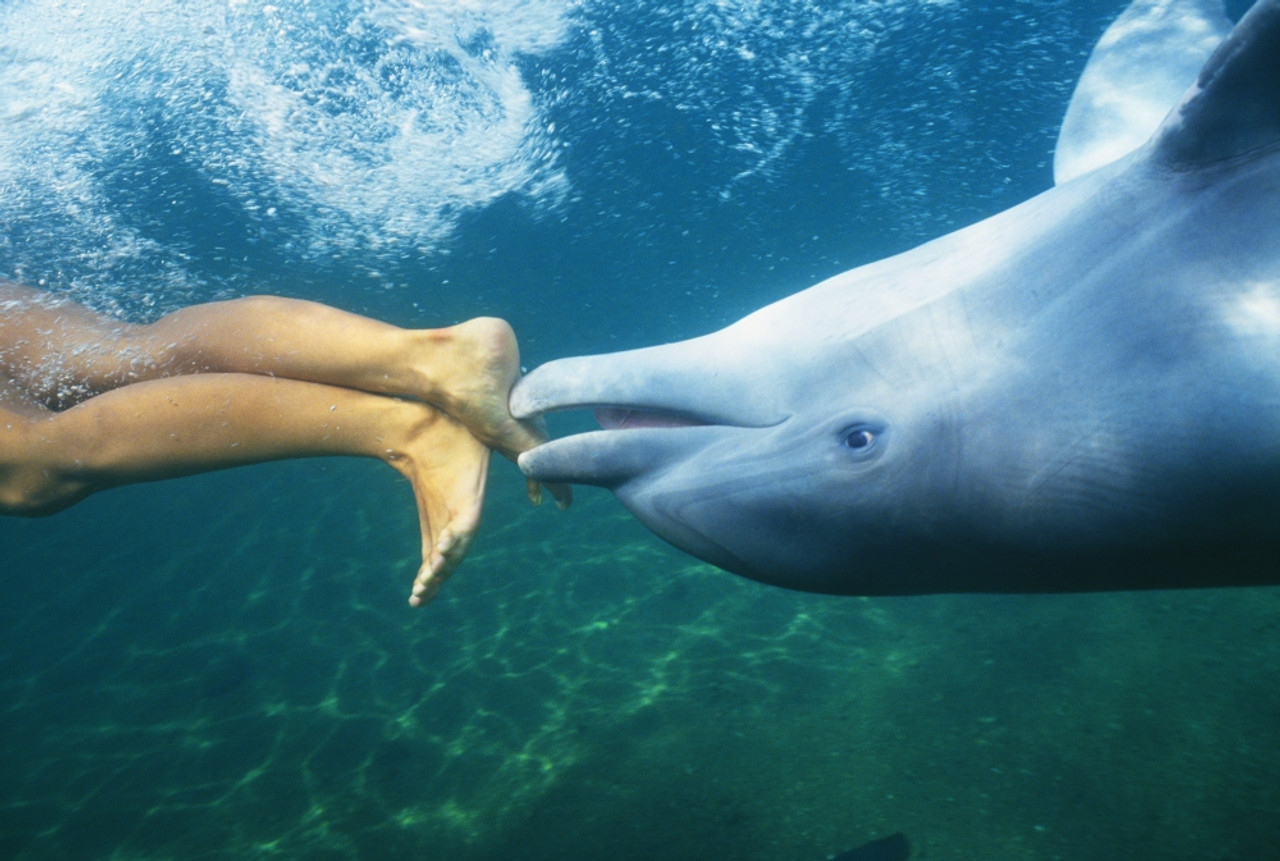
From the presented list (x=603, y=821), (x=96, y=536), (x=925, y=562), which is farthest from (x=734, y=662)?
(x=96, y=536)

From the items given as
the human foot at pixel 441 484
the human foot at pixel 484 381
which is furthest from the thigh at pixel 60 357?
the human foot at pixel 484 381

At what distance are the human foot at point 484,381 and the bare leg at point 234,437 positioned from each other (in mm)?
314

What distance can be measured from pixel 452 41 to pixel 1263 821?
1299 centimetres

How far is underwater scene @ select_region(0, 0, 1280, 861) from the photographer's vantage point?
6.50m

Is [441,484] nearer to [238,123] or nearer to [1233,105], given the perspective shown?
[1233,105]

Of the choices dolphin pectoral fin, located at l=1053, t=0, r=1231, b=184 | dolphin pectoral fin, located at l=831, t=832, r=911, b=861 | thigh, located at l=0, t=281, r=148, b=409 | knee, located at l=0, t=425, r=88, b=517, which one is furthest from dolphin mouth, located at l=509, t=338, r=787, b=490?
dolphin pectoral fin, located at l=831, t=832, r=911, b=861

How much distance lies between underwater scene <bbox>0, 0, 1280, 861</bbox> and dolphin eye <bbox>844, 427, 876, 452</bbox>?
4700 mm

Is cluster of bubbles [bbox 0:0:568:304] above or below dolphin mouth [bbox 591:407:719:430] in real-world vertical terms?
above

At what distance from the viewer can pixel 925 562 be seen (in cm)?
252

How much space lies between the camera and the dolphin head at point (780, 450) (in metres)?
2.43

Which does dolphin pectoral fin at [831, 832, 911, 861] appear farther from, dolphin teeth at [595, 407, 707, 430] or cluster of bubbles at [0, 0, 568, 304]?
cluster of bubbles at [0, 0, 568, 304]

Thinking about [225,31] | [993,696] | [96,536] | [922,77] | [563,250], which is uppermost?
[563,250]

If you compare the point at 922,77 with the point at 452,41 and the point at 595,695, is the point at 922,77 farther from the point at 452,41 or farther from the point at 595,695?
A: the point at 595,695

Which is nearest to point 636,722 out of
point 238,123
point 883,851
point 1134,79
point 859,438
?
point 883,851
